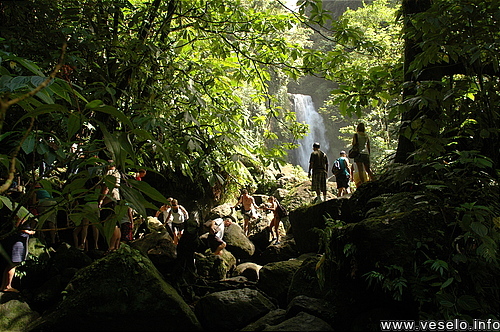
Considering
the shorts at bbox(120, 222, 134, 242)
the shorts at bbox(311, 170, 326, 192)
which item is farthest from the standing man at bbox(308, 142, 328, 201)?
the shorts at bbox(120, 222, 134, 242)

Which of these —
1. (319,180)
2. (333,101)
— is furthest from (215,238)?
(333,101)

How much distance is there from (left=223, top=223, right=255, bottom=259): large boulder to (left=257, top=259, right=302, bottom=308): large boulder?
115 inches

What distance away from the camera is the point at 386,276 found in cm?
276

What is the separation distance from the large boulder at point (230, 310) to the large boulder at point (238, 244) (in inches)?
165

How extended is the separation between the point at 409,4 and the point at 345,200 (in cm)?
374

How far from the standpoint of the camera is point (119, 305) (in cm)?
390

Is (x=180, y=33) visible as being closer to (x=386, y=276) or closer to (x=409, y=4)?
(x=409, y=4)

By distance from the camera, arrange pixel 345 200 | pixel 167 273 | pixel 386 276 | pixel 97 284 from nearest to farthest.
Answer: pixel 386 276 → pixel 97 284 → pixel 167 273 → pixel 345 200

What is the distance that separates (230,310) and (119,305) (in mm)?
1351

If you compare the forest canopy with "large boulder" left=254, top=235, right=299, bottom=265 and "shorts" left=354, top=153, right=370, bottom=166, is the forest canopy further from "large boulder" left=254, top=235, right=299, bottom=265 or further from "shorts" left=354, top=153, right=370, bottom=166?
"large boulder" left=254, top=235, right=299, bottom=265

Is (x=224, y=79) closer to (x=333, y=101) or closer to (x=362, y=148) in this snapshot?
(x=333, y=101)

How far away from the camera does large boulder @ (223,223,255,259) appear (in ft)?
28.3

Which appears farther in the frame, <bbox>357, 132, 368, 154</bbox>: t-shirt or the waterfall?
the waterfall

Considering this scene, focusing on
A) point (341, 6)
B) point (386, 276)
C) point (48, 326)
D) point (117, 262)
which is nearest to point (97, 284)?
point (117, 262)
